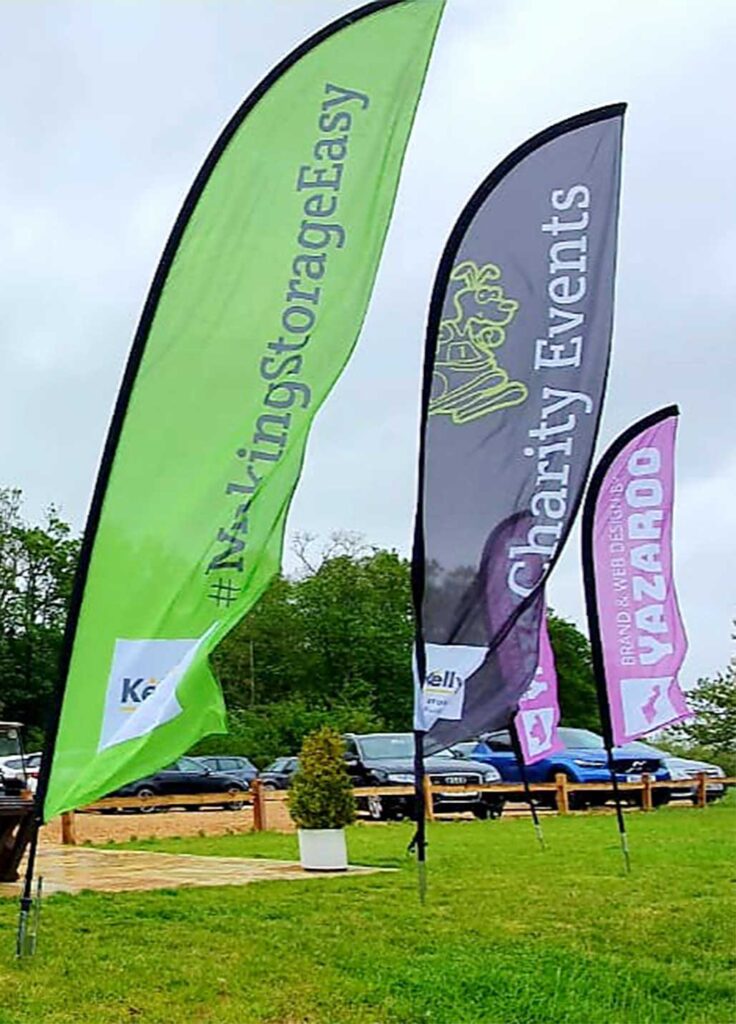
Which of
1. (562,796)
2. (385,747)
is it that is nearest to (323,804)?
(562,796)

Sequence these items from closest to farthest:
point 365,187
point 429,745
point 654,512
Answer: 1. point 365,187
2. point 429,745
3. point 654,512

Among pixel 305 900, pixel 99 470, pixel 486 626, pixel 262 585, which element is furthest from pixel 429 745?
pixel 99 470

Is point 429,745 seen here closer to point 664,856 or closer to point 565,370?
point 565,370

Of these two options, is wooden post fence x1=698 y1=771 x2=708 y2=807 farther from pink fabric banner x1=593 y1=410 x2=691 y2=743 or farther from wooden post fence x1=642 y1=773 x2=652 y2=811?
pink fabric banner x1=593 y1=410 x2=691 y2=743

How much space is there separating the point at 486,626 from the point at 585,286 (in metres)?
2.67

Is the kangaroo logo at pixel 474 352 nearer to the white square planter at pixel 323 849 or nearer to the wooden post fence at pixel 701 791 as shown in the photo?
the white square planter at pixel 323 849

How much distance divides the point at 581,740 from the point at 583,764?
1463mm

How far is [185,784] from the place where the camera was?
30.5 meters

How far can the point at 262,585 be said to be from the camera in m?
7.66

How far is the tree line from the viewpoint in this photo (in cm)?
5684

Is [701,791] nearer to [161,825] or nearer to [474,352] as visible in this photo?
[161,825]

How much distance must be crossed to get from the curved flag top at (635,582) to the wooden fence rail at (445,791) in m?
8.43

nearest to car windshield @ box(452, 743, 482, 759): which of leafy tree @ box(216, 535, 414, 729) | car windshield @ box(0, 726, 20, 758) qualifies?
car windshield @ box(0, 726, 20, 758)

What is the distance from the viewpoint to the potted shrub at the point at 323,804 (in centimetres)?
1269
